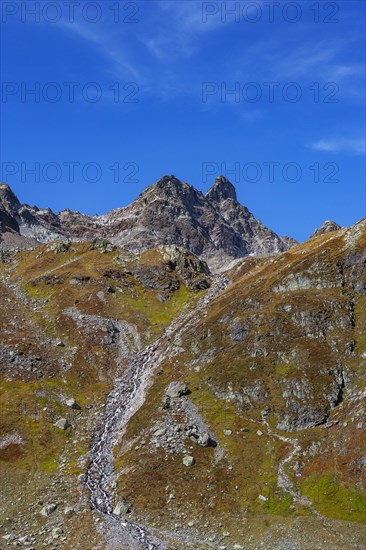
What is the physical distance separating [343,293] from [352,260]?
29.4 ft

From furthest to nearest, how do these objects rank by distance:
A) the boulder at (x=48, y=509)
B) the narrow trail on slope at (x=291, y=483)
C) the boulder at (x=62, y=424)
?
the boulder at (x=62, y=424) < the boulder at (x=48, y=509) < the narrow trail on slope at (x=291, y=483)

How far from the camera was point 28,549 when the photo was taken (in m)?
56.4

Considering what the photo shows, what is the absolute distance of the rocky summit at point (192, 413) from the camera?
6066 cm

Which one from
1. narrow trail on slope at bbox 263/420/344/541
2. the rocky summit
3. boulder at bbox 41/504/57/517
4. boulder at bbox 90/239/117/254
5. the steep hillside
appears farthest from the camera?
boulder at bbox 90/239/117/254

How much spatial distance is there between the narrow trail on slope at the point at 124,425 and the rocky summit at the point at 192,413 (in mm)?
259

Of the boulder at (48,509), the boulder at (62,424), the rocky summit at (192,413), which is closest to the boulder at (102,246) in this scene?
the rocky summit at (192,413)

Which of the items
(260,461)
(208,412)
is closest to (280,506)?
(260,461)

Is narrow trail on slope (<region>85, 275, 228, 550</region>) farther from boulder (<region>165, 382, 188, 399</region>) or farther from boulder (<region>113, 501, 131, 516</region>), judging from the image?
boulder (<region>165, 382, 188, 399</region>)

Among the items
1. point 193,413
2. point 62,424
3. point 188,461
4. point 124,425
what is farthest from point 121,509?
point 62,424

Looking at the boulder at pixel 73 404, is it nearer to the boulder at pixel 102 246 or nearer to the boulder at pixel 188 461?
the boulder at pixel 188 461

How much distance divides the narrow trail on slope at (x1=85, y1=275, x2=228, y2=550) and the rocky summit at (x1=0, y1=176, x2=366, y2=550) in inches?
10.2

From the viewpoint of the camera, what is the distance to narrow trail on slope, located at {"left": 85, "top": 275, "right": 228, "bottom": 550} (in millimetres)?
59219

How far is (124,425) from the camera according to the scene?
85438 millimetres

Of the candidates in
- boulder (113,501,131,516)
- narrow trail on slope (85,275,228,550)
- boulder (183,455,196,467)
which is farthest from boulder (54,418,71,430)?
boulder (183,455,196,467)
